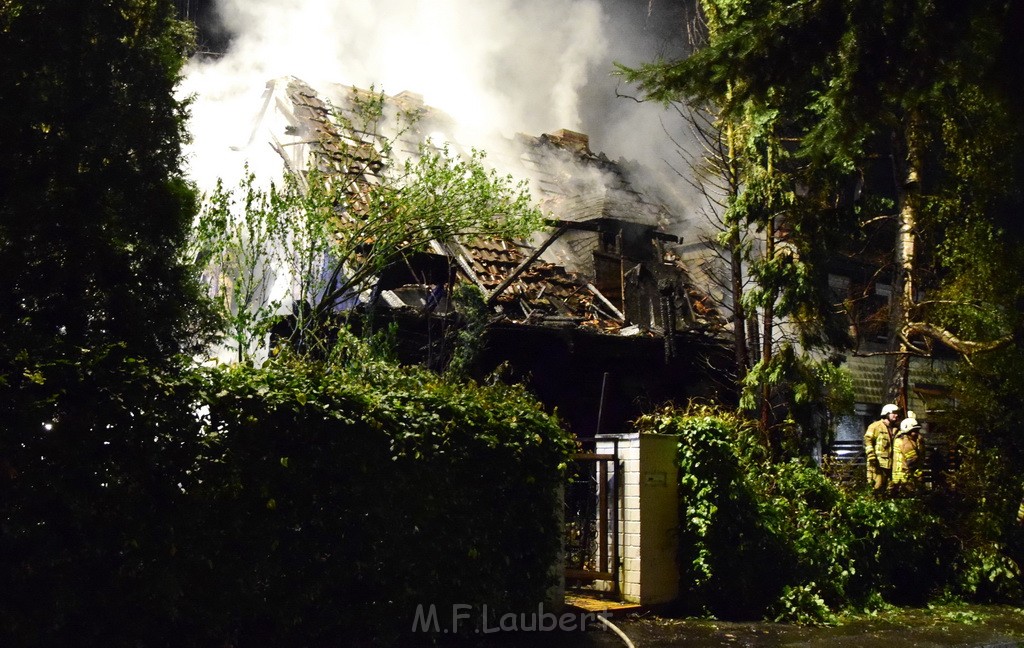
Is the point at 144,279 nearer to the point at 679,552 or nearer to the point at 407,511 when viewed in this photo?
the point at 407,511

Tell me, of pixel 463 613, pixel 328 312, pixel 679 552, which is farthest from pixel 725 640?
pixel 328 312

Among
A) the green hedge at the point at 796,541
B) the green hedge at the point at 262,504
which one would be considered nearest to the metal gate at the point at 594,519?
the green hedge at the point at 796,541

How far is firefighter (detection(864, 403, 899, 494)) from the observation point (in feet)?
42.0

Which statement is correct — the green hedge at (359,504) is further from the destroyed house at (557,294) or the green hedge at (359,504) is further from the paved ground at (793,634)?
the destroyed house at (557,294)

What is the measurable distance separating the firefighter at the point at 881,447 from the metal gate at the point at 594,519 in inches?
189

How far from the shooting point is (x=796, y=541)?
1015cm

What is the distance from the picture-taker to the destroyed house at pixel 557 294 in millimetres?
15312

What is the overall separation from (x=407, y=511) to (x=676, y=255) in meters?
14.7

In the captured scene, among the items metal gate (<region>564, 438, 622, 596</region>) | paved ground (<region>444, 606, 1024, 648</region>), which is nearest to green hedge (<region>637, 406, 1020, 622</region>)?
paved ground (<region>444, 606, 1024, 648</region>)

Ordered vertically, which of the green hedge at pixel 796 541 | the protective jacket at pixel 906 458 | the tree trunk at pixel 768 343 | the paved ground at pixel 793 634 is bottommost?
the paved ground at pixel 793 634

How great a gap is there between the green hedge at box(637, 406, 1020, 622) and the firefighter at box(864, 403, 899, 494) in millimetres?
845

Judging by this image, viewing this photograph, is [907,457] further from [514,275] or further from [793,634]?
[514,275]

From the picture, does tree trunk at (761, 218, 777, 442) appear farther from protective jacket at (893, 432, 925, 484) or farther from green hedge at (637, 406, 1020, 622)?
green hedge at (637, 406, 1020, 622)

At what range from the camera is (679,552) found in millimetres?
9641
